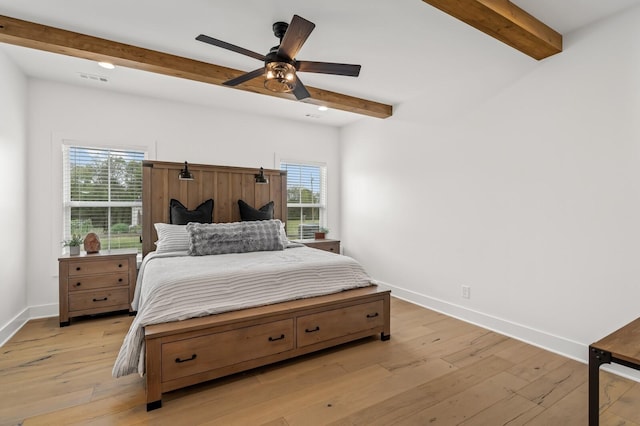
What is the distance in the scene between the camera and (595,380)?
1169 millimetres

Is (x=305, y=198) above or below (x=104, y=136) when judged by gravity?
below

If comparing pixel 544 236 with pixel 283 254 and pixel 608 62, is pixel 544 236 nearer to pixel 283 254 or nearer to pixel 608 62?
pixel 608 62

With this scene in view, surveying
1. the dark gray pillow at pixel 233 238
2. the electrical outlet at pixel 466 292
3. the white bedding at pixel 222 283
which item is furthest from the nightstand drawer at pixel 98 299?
the electrical outlet at pixel 466 292

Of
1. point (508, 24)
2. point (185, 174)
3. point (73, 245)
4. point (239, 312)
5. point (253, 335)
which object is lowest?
point (253, 335)

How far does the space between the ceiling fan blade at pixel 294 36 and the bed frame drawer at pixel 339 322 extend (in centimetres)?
198

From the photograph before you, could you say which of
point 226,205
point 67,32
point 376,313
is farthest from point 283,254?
point 67,32

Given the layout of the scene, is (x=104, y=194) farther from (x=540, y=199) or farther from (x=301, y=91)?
(x=540, y=199)

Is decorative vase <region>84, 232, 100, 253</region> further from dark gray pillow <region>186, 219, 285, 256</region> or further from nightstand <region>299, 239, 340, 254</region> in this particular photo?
nightstand <region>299, 239, 340, 254</region>

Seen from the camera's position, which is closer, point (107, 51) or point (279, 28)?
point (279, 28)

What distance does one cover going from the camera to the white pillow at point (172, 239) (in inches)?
132

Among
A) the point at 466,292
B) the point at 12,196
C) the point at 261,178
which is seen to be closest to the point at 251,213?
the point at 261,178

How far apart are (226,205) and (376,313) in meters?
2.52

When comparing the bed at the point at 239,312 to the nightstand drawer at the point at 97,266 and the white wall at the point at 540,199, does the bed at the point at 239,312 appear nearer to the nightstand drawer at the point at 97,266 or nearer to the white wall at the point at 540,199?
the nightstand drawer at the point at 97,266

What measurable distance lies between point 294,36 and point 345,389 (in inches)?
94.0
